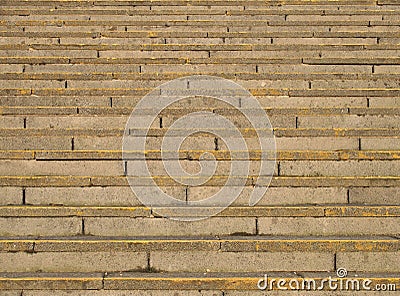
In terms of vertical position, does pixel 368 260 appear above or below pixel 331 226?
below

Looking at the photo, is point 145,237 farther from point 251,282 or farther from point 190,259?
point 251,282

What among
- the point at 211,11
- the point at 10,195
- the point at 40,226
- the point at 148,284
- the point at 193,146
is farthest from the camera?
the point at 211,11

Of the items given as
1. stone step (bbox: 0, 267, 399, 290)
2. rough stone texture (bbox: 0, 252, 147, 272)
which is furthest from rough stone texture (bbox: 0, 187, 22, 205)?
stone step (bbox: 0, 267, 399, 290)

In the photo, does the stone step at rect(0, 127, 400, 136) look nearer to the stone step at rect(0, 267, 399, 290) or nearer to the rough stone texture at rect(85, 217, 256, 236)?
the rough stone texture at rect(85, 217, 256, 236)

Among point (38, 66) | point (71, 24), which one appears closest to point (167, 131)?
point (38, 66)

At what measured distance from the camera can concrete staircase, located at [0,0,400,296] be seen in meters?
3.09

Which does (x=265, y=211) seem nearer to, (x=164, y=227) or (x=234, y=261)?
(x=234, y=261)

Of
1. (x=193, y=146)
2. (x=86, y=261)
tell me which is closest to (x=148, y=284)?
(x=86, y=261)

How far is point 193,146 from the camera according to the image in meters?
3.73

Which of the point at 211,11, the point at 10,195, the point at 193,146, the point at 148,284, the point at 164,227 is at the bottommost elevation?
the point at 148,284

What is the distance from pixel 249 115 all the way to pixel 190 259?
1300mm

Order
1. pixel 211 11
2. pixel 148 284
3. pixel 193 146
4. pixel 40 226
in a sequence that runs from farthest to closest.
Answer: pixel 211 11 < pixel 193 146 < pixel 40 226 < pixel 148 284

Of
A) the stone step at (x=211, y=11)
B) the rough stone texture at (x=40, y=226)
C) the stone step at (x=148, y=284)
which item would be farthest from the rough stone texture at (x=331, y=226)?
the stone step at (x=211, y=11)

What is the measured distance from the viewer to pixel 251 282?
9.69 ft
